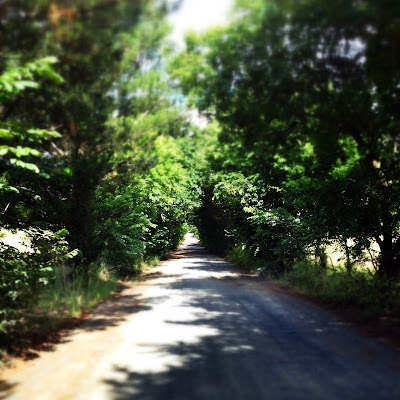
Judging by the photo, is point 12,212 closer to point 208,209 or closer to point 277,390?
point 277,390

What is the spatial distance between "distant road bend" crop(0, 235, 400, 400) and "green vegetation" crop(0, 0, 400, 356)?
4.31ft

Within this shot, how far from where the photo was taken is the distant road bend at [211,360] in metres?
4.24

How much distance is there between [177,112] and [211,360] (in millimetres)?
6826

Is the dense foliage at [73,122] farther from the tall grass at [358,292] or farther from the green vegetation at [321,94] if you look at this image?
the tall grass at [358,292]

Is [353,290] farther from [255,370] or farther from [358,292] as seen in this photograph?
[255,370]

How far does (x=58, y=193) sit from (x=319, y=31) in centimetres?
859

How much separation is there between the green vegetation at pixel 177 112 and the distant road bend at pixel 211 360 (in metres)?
1.31

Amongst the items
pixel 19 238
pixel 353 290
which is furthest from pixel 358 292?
pixel 19 238

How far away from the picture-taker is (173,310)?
8742 mm

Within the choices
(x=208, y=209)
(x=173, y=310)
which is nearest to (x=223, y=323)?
(x=173, y=310)

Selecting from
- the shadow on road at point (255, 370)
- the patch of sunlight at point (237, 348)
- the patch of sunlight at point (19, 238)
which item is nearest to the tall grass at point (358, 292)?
the shadow on road at point (255, 370)

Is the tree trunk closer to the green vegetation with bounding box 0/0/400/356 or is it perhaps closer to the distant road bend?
the green vegetation with bounding box 0/0/400/356

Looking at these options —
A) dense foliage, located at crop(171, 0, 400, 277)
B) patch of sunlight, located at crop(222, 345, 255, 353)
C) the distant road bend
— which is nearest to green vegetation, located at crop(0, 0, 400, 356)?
dense foliage, located at crop(171, 0, 400, 277)

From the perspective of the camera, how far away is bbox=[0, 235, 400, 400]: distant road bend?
13.9 feet
